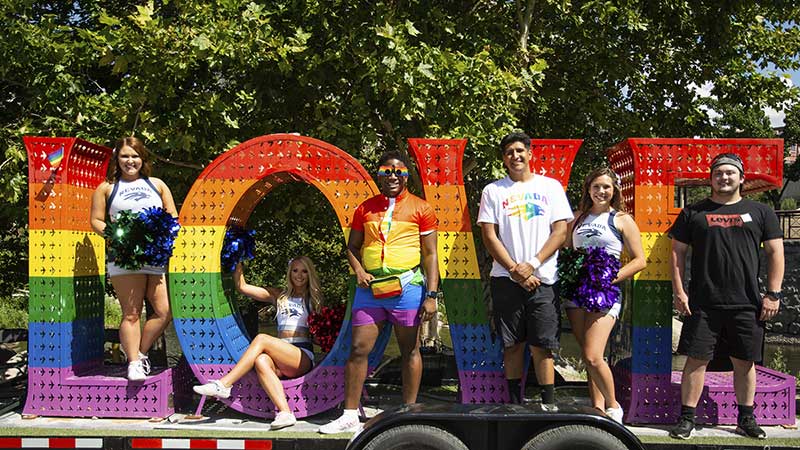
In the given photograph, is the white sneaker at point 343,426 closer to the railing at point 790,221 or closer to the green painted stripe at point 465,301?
the green painted stripe at point 465,301

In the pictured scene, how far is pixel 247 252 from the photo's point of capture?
193 inches

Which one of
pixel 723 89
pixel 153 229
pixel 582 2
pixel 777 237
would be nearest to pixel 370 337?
pixel 153 229

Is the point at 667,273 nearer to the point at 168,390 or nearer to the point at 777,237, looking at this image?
the point at 777,237

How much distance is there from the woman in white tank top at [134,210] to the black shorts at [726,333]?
11.2 ft

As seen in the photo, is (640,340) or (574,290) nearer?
(574,290)

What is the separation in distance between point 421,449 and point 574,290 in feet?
4.41

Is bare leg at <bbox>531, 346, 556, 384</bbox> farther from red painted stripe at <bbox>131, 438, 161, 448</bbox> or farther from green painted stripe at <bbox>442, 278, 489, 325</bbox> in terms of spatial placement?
red painted stripe at <bbox>131, 438, 161, 448</bbox>

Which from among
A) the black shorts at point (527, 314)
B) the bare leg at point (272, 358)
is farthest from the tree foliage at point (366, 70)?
the bare leg at point (272, 358)

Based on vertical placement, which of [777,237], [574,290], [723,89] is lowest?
[574,290]

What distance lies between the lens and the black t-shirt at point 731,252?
408 centimetres

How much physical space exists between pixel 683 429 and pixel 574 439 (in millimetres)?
973

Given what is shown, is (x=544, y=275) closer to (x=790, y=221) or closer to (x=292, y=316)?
(x=292, y=316)

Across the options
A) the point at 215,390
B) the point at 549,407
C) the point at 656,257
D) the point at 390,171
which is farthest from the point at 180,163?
the point at 549,407

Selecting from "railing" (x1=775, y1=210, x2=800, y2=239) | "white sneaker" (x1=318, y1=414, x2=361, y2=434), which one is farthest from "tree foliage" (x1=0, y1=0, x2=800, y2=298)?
"railing" (x1=775, y1=210, x2=800, y2=239)
